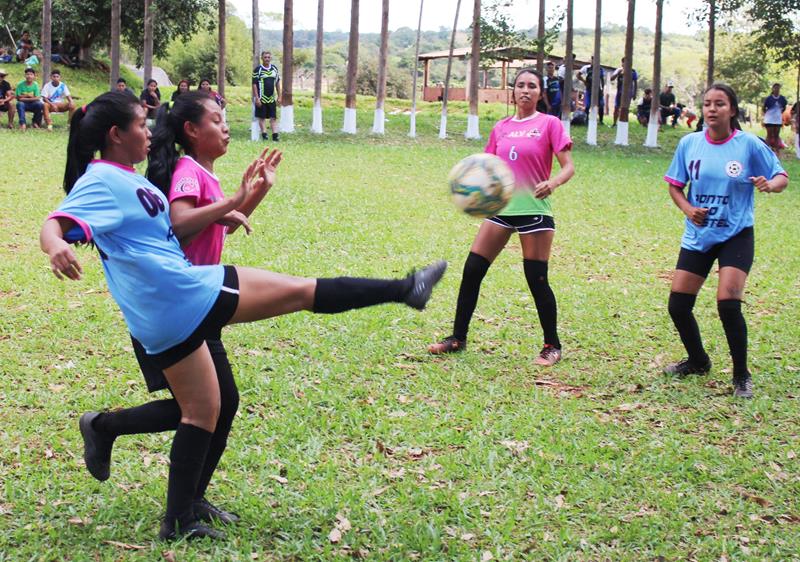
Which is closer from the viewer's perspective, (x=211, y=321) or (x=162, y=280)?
(x=162, y=280)

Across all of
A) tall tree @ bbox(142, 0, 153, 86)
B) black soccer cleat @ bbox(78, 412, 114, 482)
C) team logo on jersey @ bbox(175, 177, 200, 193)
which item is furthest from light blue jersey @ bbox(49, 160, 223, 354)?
tall tree @ bbox(142, 0, 153, 86)

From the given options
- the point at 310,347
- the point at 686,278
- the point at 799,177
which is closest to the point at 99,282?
the point at 310,347

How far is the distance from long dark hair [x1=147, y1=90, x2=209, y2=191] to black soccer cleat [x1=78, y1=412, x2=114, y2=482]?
1.17m

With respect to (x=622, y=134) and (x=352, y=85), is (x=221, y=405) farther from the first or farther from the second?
(x=622, y=134)

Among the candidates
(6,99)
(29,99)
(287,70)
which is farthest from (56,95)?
(287,70)

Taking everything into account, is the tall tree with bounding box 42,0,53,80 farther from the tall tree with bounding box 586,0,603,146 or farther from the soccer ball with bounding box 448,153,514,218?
the soccer ball with bounding box 448,153,514,218

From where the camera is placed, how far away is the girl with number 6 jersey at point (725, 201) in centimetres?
625

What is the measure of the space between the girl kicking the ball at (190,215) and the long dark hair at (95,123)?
1.04 ft

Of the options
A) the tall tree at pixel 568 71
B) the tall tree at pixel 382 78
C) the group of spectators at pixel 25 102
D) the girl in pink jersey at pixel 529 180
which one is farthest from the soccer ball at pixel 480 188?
the tall tree at pixel 568 71

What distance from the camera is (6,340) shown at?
7.23 m

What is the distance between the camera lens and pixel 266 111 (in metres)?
22.5

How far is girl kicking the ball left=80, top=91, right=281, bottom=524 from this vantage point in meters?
3.93

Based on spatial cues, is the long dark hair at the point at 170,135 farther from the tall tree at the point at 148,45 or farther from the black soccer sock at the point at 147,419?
the tall tree at the point at 148,45

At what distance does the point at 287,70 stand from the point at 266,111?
281cm
